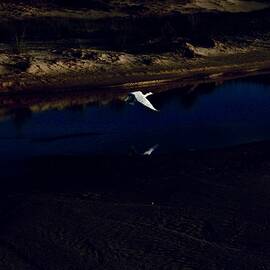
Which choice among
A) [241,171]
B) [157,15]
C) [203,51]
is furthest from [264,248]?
[157,15]

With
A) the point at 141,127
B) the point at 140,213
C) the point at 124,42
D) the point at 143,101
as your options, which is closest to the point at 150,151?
the point at 141,127

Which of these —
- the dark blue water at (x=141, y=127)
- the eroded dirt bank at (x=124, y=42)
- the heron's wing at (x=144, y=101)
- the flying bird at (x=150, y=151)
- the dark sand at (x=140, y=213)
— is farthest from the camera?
the eroded dirt bank at (x=124, y=42)

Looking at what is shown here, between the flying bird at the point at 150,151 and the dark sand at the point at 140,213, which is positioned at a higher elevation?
the dark sand at the point at 140,213

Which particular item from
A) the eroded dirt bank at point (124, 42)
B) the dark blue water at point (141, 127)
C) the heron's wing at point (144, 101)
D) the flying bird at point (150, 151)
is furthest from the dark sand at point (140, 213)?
the eroded dirt bank at point (124, 42)

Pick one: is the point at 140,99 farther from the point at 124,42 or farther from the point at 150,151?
the point at 124,42

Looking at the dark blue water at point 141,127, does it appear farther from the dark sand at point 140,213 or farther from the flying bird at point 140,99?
the dark sand at point 140,213

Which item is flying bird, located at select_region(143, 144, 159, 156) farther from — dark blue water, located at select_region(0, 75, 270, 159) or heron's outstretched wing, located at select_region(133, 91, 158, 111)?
heron's outstretched wing, located at select_region(133, 91, 158, 111)

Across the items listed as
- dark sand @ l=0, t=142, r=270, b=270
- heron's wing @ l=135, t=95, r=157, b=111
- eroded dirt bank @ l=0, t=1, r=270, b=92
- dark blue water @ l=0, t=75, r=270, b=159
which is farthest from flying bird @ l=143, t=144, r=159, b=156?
eroded dirt bank @ l=0, t=1, r=270, b=92

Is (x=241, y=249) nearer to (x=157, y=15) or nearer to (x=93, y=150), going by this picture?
(x=93, y=150)
